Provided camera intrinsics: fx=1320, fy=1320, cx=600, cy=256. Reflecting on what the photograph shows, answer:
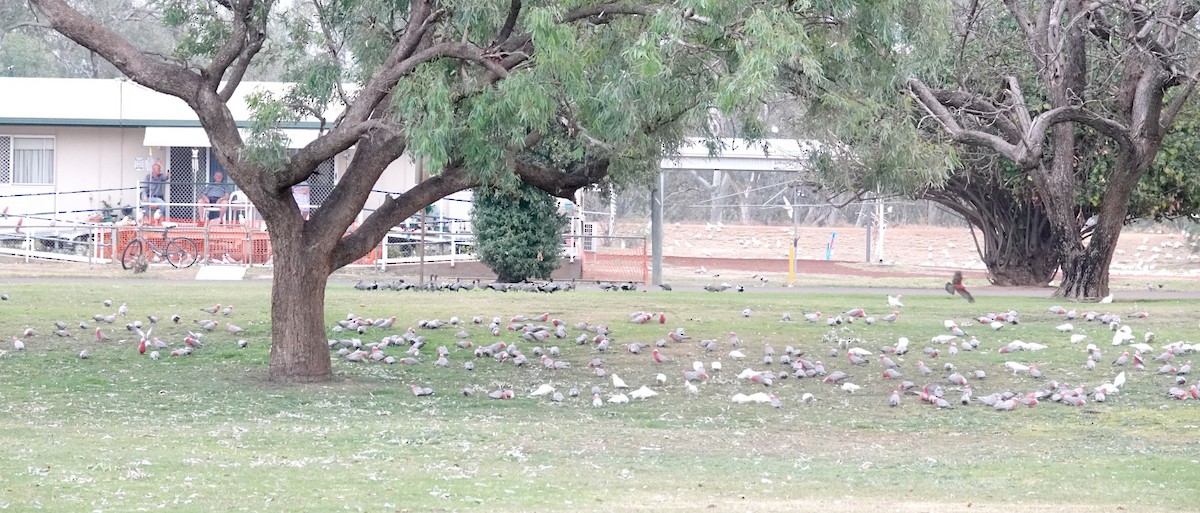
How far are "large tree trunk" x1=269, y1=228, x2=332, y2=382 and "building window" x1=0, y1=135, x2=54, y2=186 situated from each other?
2290cm

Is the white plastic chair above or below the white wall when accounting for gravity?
below

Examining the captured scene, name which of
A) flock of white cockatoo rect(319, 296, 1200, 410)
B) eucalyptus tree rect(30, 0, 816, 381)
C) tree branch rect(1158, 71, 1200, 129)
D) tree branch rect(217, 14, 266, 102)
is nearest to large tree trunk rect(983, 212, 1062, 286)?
tree branch rect(1158, 71, 1200, 129)

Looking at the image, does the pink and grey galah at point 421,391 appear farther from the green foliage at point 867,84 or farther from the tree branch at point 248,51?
the green foliage at point 867,84

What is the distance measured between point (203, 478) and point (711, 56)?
512 centimetres

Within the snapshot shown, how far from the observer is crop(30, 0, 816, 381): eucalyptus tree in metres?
10.4

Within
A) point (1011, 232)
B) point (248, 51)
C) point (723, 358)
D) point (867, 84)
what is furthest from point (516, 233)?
point (867, 84)

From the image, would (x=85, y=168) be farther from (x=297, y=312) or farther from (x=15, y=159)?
(x=297, y=312)

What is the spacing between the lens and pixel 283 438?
1030 cm

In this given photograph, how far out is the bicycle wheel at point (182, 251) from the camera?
93.7 ft

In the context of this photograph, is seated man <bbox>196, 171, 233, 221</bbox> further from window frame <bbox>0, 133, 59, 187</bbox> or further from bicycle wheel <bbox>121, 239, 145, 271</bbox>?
window frame <bbox>0, 133, 59, 187</bbox>

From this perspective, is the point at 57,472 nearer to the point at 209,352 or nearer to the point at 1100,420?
the point at 209,352

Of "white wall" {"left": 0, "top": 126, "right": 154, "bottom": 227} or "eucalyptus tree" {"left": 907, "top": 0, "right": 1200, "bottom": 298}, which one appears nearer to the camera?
"eucalyptus tree" {"left": 907, "top": 0, "right": 1200, "bottom": 298}

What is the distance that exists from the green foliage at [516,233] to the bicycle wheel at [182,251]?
6789 millimetres

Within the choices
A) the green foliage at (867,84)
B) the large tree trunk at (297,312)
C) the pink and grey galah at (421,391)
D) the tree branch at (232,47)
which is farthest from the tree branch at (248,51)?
the green foliage at (867,84)
